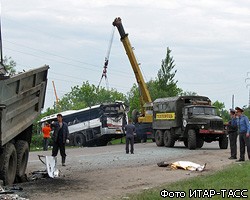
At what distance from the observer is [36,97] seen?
18.5 meters

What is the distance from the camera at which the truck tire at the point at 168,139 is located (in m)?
35.5

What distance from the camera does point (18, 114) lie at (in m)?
16.5

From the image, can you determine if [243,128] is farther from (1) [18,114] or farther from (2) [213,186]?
(2) [213,186]

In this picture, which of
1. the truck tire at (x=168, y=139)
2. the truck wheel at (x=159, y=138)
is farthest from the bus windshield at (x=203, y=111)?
the truck wheel at (x=159, y=138)

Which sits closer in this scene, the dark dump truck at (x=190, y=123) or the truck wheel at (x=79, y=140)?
the dark dump truck at (x=190, y=123)

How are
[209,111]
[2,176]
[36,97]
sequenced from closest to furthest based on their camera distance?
[2,176], [36,97], [209,111]

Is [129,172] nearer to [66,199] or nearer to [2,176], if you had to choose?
[2,176]

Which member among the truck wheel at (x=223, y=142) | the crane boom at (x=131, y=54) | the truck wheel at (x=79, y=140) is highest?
the crane boom at (x=131, y=54)

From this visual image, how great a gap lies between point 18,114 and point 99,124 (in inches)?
1197

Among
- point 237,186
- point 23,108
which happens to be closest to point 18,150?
point 23,108

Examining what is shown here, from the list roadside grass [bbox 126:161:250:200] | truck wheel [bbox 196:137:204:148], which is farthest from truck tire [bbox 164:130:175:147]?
roadside grass [bbox 126:161:250:200]

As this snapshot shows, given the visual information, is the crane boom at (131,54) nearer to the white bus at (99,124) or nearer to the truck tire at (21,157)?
the white bus at (99,124)

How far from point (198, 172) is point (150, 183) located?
3.05 metres

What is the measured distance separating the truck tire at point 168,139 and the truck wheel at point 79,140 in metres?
12.3
